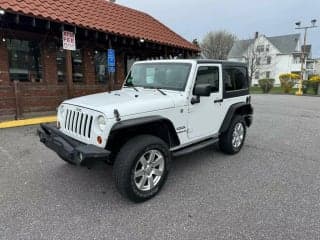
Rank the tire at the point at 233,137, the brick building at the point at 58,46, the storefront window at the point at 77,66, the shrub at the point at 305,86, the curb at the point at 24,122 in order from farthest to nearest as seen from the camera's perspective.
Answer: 1. the shrub at the point at 305,86
2. the storefront window at the point at 77,66
3. the brick building at the point at 58,46
4. the curb at the point at 24,122
5. the tire at the point at 233,137

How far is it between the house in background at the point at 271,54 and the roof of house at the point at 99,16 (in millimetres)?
37342

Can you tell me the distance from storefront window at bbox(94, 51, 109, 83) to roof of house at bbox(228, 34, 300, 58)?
→ 41398 millimetres

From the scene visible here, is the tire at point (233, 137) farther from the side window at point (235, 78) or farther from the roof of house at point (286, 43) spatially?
the roof of house at point (286, 43)

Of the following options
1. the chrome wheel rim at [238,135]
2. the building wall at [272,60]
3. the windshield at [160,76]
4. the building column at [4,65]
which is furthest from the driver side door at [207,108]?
the building wall at [272,60]

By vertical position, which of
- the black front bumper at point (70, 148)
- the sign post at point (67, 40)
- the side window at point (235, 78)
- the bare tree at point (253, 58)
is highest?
the bare tree at point (253, 58)

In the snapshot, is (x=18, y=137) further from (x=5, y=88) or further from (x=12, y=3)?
(x=12, y=3)

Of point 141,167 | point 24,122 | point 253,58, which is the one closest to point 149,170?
point 141,167

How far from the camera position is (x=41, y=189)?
363cm

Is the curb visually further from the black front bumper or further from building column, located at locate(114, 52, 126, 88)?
building column, located at locate(114, 52, 126, 88)

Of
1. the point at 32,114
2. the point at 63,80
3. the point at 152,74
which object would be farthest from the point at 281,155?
the point at 63,80

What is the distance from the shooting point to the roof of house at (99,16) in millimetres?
7310

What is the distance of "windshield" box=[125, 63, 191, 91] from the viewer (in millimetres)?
4082

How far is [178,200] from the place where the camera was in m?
3.36

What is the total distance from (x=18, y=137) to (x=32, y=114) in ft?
8.13
